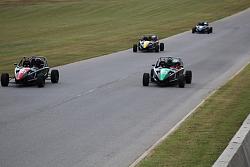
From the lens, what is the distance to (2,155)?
1191 cm

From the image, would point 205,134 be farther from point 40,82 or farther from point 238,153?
point 40,82

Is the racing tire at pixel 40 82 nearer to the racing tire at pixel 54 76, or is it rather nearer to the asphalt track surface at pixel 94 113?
the asphalt track surface at pixel 94 113

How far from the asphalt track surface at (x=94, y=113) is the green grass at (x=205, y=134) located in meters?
0.55

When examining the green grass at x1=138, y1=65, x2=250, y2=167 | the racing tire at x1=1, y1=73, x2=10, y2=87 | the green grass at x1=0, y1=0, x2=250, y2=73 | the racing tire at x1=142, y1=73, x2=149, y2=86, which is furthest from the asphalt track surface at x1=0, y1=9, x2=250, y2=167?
the green grass at x1=0, y1=0, x2=250, y2=73

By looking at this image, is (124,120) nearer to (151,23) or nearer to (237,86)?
(237,86)

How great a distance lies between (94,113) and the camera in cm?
1730

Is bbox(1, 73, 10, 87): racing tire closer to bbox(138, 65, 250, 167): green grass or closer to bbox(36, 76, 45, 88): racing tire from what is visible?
bbox(36, 76, 45, 88): racing tire

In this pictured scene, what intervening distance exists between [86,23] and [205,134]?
66.2 m

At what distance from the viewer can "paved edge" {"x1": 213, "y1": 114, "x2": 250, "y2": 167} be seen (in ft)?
31.9

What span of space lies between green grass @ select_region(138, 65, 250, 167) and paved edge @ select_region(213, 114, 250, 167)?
0.57m

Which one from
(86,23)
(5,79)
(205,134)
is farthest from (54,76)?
(86,23)

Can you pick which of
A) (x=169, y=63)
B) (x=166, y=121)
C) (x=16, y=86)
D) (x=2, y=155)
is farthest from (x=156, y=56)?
(x=2, y=155)

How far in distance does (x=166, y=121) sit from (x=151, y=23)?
6237cm

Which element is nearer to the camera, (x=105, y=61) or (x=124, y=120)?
(x=124, y=120)
